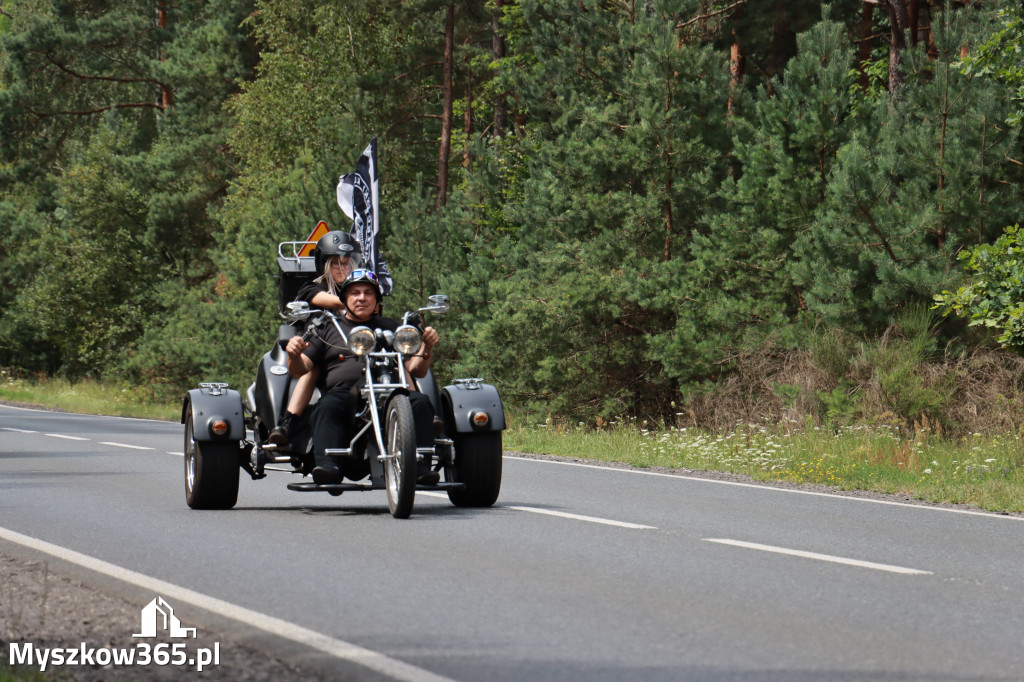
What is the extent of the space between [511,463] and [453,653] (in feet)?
37.4

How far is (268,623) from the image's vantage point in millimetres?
6766

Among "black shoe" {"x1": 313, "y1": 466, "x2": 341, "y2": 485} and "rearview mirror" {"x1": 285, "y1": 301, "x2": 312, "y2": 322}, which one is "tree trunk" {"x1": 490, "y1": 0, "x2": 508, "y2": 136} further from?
"black shoe" {"x1": 313, "y1": 466, "x2": 341, "y2": 485}

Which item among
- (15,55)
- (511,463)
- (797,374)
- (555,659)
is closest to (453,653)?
(555,659)

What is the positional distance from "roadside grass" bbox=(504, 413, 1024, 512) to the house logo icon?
25.2ft

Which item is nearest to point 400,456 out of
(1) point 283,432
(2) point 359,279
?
(1) point 283,432

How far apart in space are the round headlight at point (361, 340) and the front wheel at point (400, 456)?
1.54ft

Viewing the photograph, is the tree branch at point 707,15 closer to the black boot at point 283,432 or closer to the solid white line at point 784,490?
the solid white line at point 784,490

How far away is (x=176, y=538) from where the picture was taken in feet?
32.6

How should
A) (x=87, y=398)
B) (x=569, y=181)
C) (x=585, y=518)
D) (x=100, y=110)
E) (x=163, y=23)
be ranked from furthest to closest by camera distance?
(x=100, y=110) < (x=163, y=23) < (x=87, y=398) < (x=569, y=181) < (x=585, y=518)

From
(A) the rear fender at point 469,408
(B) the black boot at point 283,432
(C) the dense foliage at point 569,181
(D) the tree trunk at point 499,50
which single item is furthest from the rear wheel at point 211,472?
(D) the tree trunk at point 499,50

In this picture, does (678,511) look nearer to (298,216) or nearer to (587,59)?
(587,59)

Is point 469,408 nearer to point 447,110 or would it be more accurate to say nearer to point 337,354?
point 337,354

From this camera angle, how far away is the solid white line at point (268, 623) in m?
5.82

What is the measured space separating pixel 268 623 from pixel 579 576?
2045 mm
